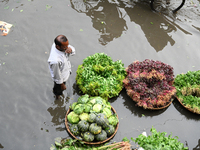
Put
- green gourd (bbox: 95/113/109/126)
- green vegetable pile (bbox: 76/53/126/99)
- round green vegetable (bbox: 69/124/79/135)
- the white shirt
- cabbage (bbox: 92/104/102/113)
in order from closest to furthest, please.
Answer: the white shirt < green gourd (bbox: 95/113/109/126) < round green vegetable (bbox: 69/124/79/135) < cabbage (bbox: 92/104/102/113) < green vegetable pile (bbox: 76/53/126/99)

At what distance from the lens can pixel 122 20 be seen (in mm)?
6758

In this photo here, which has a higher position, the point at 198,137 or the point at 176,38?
the point at 176,38

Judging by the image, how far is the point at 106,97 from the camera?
4398 mm

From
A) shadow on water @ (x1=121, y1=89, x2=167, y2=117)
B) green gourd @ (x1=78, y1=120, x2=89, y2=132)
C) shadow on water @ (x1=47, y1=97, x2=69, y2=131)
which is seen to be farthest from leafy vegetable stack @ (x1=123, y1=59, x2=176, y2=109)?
shadow on water @ (x1=47, y1=97, x2=69, y2=131)

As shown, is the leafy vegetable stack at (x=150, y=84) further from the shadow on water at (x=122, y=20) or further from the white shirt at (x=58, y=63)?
the white shirt at (x=58, y=63)

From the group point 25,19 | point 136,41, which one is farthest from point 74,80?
point 25,19

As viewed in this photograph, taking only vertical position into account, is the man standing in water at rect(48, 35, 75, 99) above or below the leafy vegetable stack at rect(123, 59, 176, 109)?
above

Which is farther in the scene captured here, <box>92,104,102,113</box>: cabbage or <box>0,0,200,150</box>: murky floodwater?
<box>0,0,200,150</box>: murky floodwater

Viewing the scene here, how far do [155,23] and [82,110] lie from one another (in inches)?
185

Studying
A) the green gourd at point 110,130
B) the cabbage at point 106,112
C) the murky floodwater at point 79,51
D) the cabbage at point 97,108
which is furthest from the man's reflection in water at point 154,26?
the green gourd at point 110,130

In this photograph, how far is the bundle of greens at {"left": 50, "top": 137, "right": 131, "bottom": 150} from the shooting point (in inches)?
137

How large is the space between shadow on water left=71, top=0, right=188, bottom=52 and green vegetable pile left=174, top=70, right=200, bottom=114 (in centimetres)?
158

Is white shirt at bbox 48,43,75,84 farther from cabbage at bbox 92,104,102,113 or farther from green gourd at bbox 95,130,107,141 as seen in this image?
green gourd at bbox 95,130,107,141

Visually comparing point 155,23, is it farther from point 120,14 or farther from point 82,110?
point 82,110
